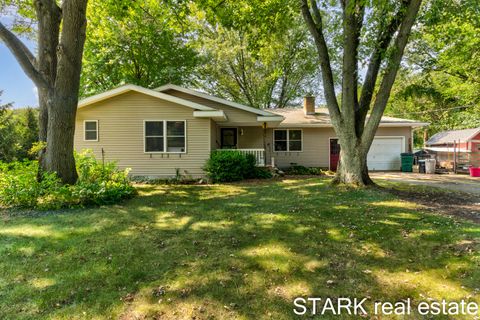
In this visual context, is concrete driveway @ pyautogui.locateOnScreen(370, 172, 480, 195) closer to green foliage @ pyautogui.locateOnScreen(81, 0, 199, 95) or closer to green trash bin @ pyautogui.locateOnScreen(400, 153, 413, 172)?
green trash bin @ pyautogui.locateOnScreen(400, 153, 413, 172)

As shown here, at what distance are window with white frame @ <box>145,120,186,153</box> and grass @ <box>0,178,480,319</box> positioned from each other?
627 cm

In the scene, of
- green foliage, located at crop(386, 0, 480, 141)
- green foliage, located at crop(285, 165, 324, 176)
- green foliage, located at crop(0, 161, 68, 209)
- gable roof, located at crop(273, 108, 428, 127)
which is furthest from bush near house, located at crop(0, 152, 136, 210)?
green foliage, located at crop(386, 0, 480, 141)

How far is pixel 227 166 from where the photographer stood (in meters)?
12.0

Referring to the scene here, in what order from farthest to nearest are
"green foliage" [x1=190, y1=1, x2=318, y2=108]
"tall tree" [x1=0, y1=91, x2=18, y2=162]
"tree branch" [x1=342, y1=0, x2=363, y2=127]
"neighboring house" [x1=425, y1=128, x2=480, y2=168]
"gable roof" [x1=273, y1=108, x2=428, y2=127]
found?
"green foliage" [x1=190, y1=1, x2=318, y2=108] < "tall tree" [x1=0, y1=91, x2=18, y2=162] < "gable roof" [x1=273, y1=108, x2=428, y2=127] < "neighboring house" [x1=425, y1=128, x2=480, y2=168] < "tree branch" [x1=342, y1=0, x2=363, y2=127]

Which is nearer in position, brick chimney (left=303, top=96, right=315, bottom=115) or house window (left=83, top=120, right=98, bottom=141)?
house window (left=83, top=120, right=98, bottom=141)

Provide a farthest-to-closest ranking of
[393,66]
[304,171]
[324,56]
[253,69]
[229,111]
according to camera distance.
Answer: [253,69] → [304,171] → [229,111] → [324,56] → [393,66]

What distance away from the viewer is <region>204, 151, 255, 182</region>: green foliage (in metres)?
11.9

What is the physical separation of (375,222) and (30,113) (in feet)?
85.7

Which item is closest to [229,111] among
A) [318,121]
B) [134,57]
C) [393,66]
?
[318,121]

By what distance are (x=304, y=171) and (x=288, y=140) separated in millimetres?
2486

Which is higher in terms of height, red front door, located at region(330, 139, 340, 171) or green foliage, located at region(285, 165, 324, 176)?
red front door, located at region(330, 139, 340, 171)

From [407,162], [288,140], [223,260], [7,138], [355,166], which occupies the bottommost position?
[223,260]

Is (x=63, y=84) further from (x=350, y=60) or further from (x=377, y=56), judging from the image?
(x=377, y=56)

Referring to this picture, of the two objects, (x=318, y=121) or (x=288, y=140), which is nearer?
(x=318, y=121)
